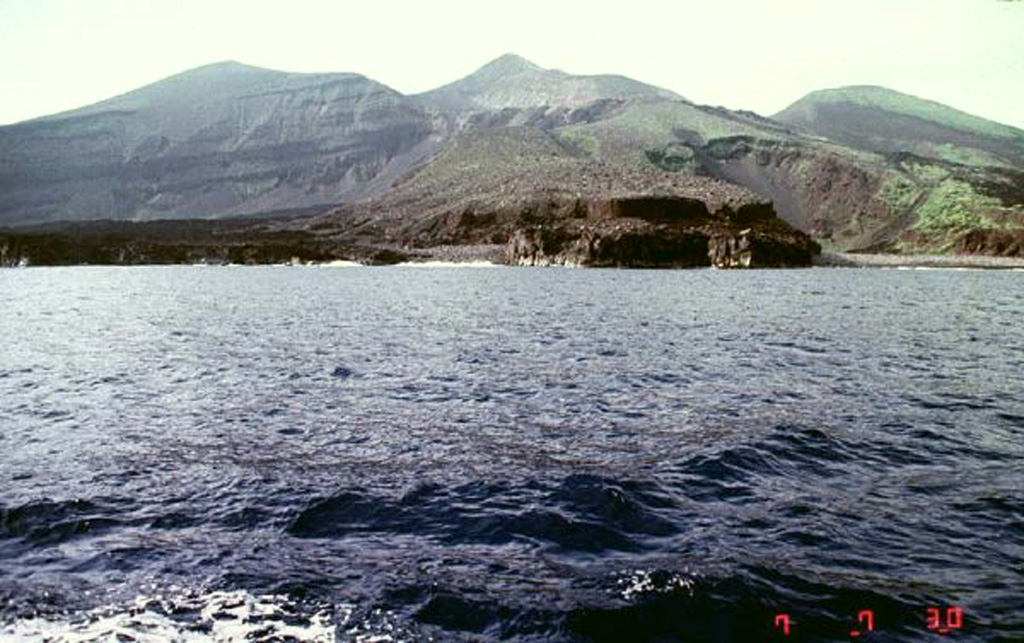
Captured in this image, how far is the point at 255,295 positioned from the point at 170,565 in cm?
9552

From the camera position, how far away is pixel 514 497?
18656mm

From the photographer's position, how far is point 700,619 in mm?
12570

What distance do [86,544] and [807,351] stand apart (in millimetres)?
38303

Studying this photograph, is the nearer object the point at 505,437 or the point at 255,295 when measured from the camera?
the point at 505,437

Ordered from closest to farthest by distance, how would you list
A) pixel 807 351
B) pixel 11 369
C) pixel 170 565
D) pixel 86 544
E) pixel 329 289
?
1. pixel 170 565
2. pixel 86 544
3. pixel 11 369
4. pixel 807 351
5. pixel 329 289

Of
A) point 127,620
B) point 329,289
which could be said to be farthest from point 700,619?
point 329,289

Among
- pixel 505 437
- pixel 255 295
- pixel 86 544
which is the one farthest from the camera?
pixel 255 295

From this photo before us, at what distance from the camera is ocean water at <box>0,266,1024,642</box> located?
12.7 m

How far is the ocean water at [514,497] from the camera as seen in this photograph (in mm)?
12742

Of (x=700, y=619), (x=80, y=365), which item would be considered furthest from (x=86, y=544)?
(x=80, y=365)

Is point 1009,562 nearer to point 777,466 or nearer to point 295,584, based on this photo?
point 777,466
